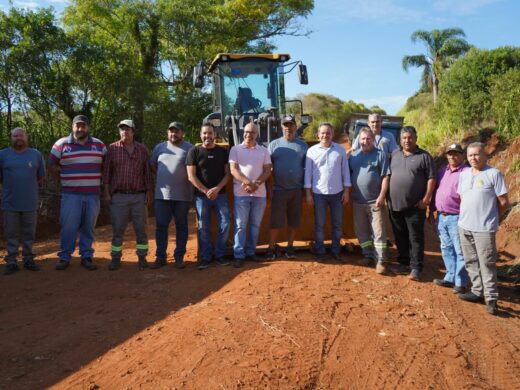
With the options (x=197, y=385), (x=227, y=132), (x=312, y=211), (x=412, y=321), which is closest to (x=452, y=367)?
(x=412, y=321)

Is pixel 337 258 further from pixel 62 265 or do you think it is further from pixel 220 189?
pixel 62 265

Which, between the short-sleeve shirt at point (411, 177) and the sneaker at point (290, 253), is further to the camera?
the sneaker at point (290, 253)

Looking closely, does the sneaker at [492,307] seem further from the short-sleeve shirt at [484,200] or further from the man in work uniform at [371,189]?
the man in work uniform at [371,189]

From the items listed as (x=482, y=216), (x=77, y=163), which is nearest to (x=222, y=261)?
(x=77, y=163)

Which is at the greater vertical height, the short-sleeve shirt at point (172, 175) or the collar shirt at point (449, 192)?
the short-sleeve shirt at point (172, 175)

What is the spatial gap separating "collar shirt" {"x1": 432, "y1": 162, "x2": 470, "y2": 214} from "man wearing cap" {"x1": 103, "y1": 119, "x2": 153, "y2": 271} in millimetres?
3638

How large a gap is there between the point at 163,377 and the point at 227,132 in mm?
5779

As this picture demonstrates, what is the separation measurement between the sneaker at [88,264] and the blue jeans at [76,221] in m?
0.04

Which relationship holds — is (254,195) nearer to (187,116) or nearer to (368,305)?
(368,305)

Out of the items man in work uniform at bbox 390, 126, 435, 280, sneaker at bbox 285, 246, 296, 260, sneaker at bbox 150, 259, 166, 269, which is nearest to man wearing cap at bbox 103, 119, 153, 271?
sneaker at bbox 150, 259, 166, 269

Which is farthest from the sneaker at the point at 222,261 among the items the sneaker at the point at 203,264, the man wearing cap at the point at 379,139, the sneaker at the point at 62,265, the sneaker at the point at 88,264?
the man wearing cap at the point at 379,139

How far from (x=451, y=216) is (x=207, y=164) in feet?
9.64

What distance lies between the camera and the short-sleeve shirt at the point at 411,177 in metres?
5.54

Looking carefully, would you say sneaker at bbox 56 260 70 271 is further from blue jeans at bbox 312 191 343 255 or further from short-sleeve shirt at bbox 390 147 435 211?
short-sleeve shirt at bbox 390 147 435 211
